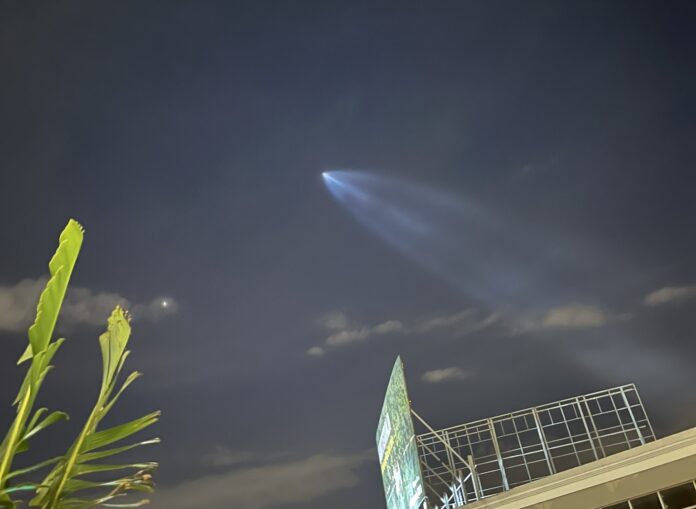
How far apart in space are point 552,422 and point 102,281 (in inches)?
1539

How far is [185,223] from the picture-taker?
1638 inches

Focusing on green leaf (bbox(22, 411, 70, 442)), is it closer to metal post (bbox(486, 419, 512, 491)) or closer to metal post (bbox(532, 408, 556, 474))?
metal post (bbox(486, 419, 512, 491))

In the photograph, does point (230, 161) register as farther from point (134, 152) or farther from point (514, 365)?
point (514, 365)

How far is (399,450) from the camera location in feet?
41.8

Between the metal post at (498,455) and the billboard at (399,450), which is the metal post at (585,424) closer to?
the metal post at (498,455)

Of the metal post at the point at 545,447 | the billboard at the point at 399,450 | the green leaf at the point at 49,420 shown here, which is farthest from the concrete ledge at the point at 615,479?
the green leaf at the point at 49,420

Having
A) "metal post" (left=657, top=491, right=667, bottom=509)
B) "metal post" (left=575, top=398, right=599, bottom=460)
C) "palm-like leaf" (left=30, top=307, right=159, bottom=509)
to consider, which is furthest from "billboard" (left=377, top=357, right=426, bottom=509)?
"palm-like leaf" (left=30, top=307, right=159, bottom=509)

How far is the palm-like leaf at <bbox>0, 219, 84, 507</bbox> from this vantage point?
4.75 feet

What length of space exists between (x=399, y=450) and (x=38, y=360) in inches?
475

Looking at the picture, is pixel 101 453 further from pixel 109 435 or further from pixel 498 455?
pixel 498 455

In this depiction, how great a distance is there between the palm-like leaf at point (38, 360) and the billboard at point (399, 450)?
9910 millimetres

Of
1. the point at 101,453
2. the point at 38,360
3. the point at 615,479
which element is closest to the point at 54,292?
the point at 38,360

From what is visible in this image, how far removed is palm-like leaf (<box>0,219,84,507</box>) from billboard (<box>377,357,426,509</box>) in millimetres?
9910

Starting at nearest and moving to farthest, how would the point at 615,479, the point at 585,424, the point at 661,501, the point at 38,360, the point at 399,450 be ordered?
1. the point at 38,360
2. the point at 661,501
3. the point at 615,479
4. the point at 585,424
5. the point at 399,450
